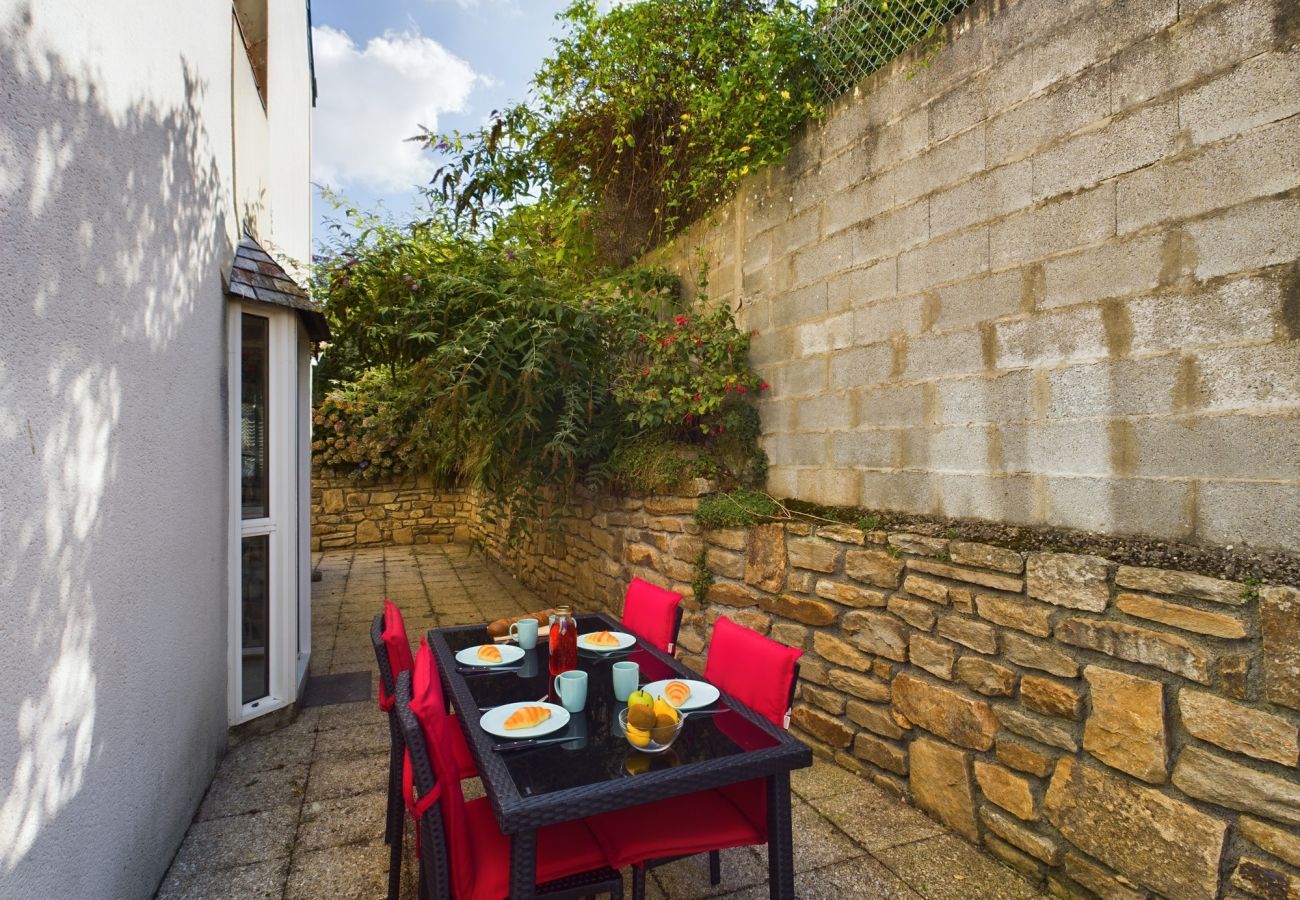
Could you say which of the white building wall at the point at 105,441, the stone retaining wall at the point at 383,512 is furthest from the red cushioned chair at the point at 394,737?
the stone retaining wall at the point at 383,512

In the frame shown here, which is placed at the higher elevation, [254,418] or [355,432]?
[355,432]

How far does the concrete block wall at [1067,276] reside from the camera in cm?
169

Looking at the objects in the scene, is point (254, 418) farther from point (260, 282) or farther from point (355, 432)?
point (355, 432)

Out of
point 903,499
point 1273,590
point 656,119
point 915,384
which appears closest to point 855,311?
point 915,384

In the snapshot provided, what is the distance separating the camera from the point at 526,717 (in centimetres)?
180

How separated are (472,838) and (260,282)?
2.63 m

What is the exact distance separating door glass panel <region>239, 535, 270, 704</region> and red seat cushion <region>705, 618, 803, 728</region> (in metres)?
2.28

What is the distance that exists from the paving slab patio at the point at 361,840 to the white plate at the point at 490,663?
65cm

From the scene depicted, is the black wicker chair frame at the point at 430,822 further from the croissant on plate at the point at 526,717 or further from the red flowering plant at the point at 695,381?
the red flowering plant at the point at 695,381

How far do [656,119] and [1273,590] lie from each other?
3724 millimetres

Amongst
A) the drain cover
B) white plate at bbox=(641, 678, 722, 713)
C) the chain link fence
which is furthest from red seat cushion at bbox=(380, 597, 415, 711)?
the chain link fence

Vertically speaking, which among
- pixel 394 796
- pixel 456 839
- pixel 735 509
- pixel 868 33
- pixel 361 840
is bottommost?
pixel 361 840

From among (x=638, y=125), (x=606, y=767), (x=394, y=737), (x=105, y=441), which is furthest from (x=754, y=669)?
(x=638, y=125)

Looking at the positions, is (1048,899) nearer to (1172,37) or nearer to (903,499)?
(903,499)
